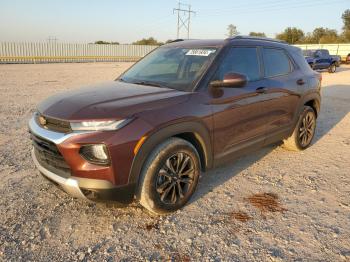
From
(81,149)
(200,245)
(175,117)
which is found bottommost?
(200,245)

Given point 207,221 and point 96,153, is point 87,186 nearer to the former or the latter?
point 96,153

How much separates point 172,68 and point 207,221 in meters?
1.93

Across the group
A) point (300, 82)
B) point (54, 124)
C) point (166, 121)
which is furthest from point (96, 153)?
point (300, 82)

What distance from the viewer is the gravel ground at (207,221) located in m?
2.84

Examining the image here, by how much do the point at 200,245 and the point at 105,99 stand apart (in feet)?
5.55

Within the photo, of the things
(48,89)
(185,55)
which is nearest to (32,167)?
(185,55)

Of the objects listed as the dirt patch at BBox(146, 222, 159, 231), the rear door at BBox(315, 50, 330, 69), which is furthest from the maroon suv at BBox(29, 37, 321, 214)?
the rear door at BBox(315, 50, 330, 69)

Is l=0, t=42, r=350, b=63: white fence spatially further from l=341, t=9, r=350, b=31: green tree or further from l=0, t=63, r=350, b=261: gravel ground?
l=341, t=9, r=350, b=31: green tree

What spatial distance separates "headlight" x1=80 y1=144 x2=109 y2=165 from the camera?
9.21 feet

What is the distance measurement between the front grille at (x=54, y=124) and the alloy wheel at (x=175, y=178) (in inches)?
39.2

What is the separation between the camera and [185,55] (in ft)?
13.5

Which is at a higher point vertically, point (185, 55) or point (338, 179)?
point (185, 55)

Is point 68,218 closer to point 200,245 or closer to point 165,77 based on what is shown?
point 200,245

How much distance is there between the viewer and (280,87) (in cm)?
461
